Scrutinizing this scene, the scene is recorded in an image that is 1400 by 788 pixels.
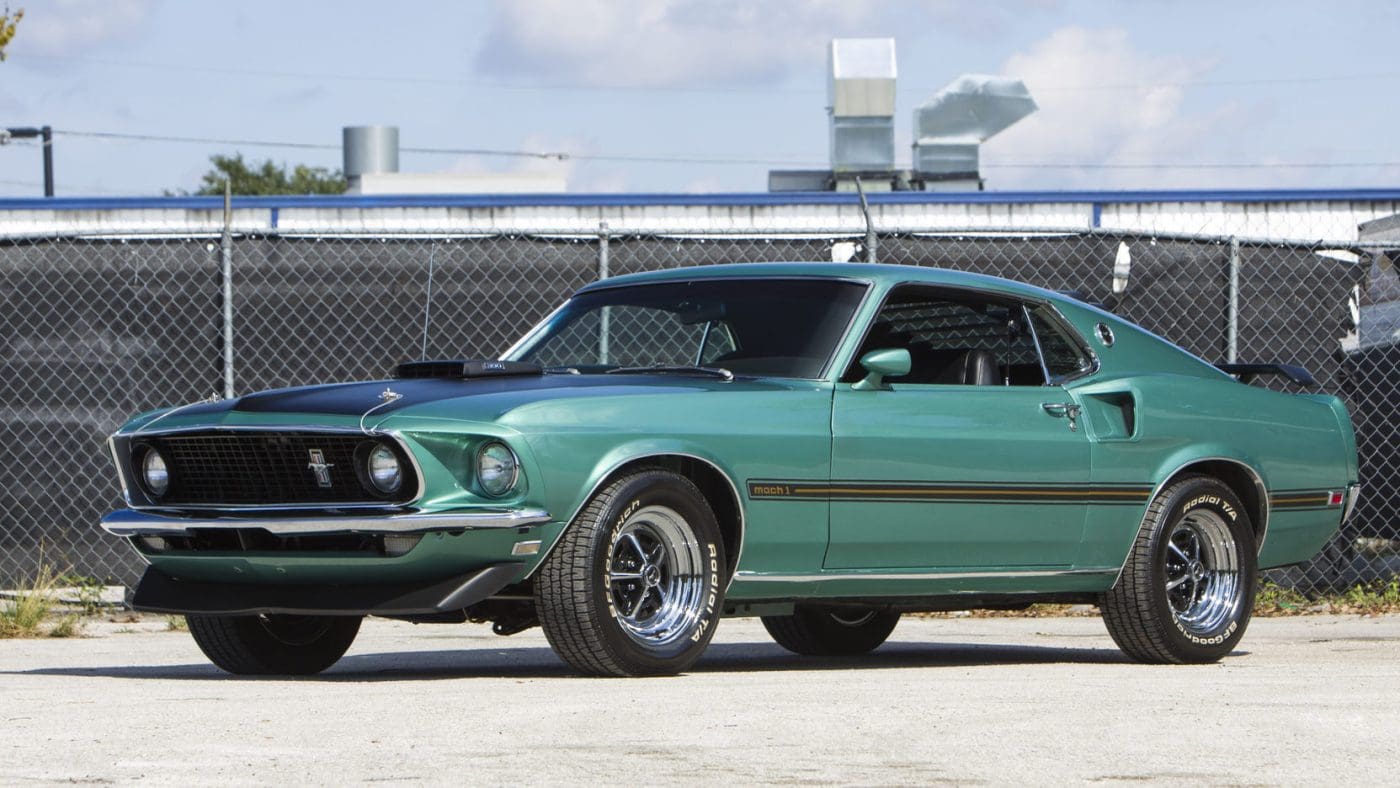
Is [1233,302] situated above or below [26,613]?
above

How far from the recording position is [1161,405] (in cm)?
763

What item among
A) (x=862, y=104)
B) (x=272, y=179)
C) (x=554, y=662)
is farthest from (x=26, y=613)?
(x=272, y=179)

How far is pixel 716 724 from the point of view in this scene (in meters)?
4.97

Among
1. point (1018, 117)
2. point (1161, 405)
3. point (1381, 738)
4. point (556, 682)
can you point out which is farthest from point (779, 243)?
point (1018, 117)

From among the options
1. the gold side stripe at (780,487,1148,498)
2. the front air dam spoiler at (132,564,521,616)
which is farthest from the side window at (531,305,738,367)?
the front air dam spoiler at (132,564,521,616)

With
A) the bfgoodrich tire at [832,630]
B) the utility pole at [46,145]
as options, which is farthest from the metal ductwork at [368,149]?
the bfgoodrich tire at [832,630]

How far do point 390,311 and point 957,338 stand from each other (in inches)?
176

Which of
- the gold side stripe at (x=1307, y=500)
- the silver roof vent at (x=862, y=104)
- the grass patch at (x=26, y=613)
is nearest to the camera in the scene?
the gold side stripe at (x=1307, y=500)

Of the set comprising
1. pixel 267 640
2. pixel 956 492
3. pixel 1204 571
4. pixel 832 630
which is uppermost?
pixel 956 492

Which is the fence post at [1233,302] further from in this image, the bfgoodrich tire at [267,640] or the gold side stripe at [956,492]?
the bfgoodrich tire at [267,640]

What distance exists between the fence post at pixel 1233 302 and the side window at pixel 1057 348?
3515mm

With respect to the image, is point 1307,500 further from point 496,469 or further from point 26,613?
point 26,613

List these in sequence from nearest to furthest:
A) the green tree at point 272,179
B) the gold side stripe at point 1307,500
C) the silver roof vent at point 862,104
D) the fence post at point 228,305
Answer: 1. the gold side stripe at point 1307,500
2. the fence post at point 228,305
3. the silver roof vent at point 862,104
4. the green tree at point 272,179

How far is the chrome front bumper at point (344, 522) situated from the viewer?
229 inches
